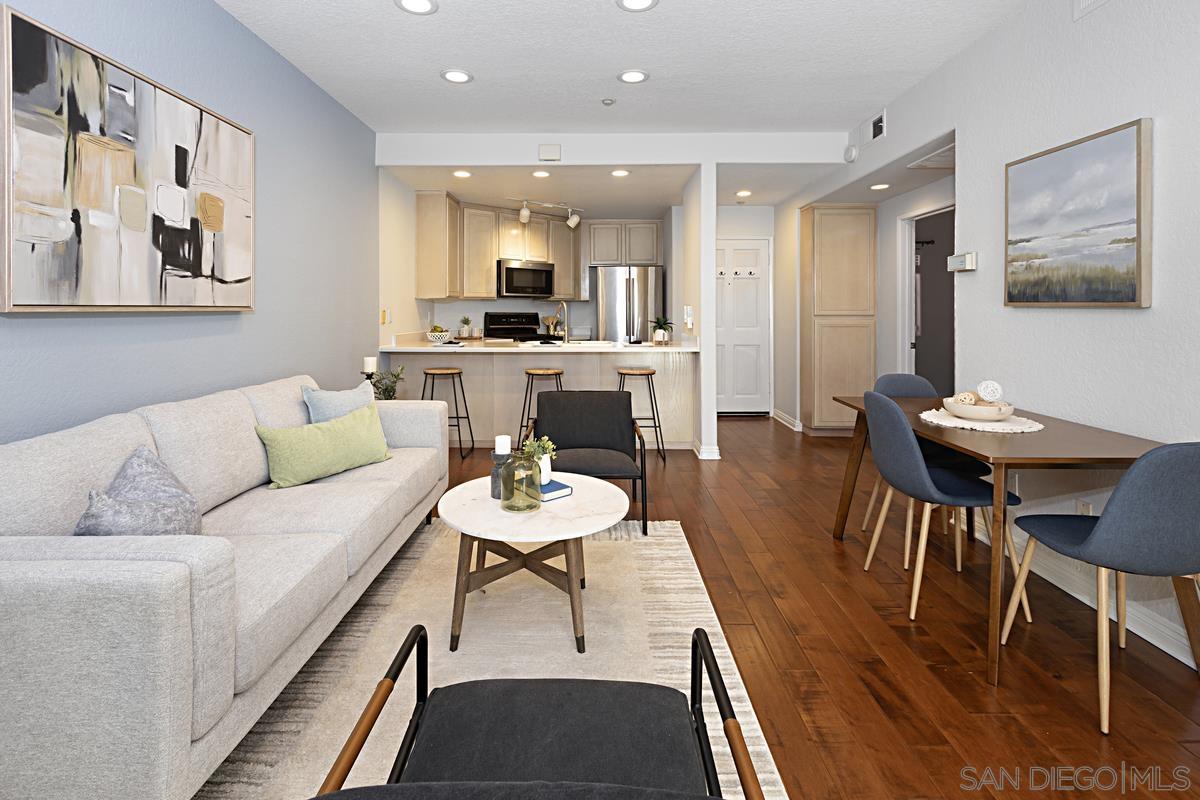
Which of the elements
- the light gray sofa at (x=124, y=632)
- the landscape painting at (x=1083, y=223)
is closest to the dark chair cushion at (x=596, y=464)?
the light gray sofa at (x=124, y=632)

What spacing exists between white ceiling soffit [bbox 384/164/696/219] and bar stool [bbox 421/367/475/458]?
5.44 ft

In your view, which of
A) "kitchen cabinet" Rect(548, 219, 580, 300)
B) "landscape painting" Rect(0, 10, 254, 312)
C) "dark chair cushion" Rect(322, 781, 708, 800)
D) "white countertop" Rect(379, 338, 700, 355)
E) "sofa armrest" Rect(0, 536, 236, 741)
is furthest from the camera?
"kitchen cabinet" Rect(548, 219, 580, 300)

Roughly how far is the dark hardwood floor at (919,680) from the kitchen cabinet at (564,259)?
5133 mm

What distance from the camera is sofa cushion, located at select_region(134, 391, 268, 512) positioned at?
238 cm

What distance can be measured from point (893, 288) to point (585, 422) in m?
3.89

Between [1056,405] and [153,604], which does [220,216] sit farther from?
[1056,405]

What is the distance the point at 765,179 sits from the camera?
20.1ft

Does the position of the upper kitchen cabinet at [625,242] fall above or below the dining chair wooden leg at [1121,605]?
above

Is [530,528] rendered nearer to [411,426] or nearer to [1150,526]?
[411,426]

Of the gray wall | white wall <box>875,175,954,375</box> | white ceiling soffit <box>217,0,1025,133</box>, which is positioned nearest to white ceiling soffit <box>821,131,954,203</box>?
white wall <box>875,175,954,375</box>

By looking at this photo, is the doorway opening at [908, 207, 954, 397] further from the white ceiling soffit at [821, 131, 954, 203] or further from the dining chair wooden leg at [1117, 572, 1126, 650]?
the dining chair wooden leg at [1117, 572, 1126, 650]

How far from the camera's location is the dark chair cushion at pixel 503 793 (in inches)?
23.9

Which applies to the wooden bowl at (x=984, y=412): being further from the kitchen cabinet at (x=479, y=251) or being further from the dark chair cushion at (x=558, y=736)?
the kitchen cabinet at (x=479, y=251)

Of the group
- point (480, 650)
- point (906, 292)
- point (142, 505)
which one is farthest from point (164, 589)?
point (906, 292)
